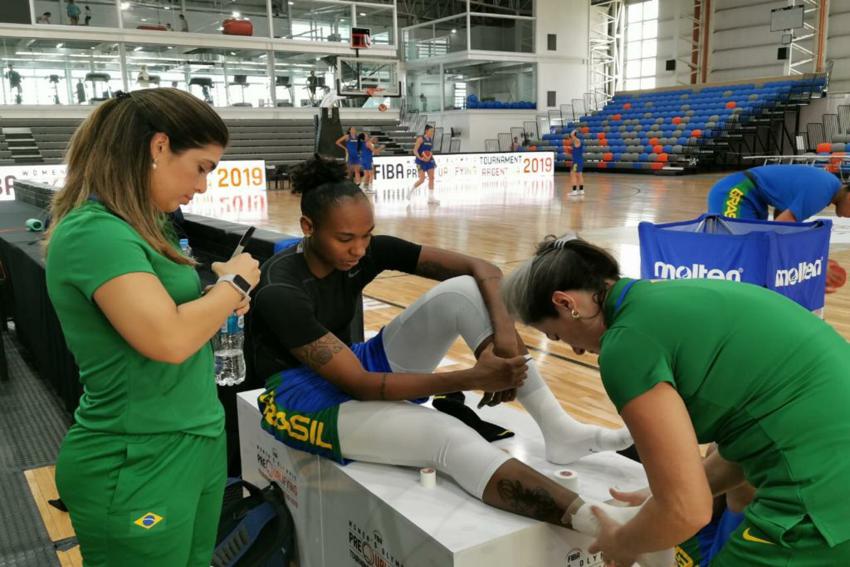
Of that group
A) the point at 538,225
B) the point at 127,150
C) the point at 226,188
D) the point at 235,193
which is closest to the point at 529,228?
the point at 538,225

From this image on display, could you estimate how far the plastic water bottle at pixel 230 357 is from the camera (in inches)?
112

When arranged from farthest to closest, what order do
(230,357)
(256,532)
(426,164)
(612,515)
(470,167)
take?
(470,167)
(426,164)
(230,357)
(256,532)
(612,515)

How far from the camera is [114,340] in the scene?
129 cm

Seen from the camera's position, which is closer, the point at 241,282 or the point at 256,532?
the point at 241,282

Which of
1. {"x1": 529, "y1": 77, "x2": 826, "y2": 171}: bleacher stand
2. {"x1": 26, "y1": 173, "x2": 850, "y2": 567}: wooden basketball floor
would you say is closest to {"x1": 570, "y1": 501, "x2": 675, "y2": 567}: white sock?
{"x1": 26, "y1": 173, "x2": 850, "y2": 567}: wooden basketball floor

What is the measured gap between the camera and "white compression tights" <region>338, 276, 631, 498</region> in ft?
5.98

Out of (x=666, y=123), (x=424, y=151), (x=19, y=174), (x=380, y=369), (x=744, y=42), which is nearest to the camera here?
(x=380, y=369)

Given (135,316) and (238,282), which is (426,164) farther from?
(135,316)

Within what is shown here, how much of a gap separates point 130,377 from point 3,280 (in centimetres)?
450

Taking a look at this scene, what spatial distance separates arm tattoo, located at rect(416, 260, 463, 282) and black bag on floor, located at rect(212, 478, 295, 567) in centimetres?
83

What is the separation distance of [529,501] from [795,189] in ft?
10.1

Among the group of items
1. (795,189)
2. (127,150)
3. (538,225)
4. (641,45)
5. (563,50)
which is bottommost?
(538,225)

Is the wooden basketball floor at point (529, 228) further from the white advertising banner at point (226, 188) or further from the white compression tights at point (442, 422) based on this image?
the white compression tights at point (442, 422)

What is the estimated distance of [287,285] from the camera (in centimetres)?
201
